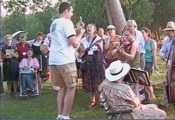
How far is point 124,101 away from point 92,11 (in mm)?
28055

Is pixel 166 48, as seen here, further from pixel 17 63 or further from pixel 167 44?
pixel 17 63

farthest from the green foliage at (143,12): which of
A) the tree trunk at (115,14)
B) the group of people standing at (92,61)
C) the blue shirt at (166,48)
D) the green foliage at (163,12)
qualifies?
the blue shirt at (166,48)

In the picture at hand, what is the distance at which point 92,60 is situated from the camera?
283 inches

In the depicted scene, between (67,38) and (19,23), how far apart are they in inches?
2146

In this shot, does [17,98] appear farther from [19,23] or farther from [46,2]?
[19,23]

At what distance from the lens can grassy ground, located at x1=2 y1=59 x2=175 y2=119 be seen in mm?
6301

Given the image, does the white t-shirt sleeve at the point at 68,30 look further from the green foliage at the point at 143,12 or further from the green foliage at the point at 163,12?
the green foliage at the point at 163,12

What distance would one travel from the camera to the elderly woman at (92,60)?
7.10 metres

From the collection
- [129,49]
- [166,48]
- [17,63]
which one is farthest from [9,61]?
[166,48]

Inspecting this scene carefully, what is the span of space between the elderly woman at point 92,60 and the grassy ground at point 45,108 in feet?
1.23

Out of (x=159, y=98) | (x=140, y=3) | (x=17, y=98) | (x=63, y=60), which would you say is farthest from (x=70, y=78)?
(x=140, y=3)

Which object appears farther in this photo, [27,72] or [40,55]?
[40,55]

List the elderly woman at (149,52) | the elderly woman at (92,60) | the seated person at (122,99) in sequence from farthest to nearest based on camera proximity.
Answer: the elderly woman at (149,52), the elderly woman at (92,60), the seated person at (122,99)

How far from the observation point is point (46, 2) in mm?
15539
